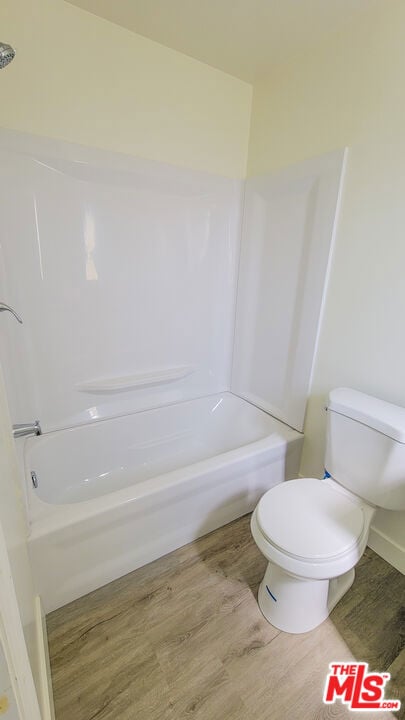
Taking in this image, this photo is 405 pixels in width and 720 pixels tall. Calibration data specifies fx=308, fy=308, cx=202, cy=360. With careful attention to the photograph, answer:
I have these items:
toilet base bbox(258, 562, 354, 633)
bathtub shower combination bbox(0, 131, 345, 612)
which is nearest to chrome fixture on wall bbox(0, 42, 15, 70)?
bathtub shower combination bbox(0, 131, 345, 612)

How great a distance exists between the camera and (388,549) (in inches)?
58.2

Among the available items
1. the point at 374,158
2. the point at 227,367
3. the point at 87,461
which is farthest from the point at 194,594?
the point at 374,158

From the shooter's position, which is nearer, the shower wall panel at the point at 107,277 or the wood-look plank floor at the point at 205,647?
the wood-look plank floor at the point at 205,647

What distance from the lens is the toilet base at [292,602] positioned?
1147mm

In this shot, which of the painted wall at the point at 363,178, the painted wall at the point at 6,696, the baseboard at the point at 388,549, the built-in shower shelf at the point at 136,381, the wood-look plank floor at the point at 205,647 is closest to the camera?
the painted wall at the point at 6,696

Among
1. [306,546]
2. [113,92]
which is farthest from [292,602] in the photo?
[113,92]

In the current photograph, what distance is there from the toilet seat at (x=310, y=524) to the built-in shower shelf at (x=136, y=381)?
1012 millimetres

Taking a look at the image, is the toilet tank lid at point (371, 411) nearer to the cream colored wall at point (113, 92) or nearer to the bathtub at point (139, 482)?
the bathtub at point (139, 482)

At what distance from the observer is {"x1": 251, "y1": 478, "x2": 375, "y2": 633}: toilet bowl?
3.40ft

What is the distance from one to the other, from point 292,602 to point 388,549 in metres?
0.64

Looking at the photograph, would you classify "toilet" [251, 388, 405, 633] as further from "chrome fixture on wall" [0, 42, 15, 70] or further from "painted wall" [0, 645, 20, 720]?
"chrome fixture on wall" [0, 42, 15, 70]

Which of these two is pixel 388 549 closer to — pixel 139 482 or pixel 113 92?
pixel 139 482

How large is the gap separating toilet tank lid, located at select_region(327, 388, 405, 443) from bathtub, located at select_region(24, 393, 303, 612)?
445mm

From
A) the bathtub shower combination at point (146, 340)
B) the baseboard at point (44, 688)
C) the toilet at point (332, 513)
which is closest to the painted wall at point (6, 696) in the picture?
the baseboard at point (44, 688)
